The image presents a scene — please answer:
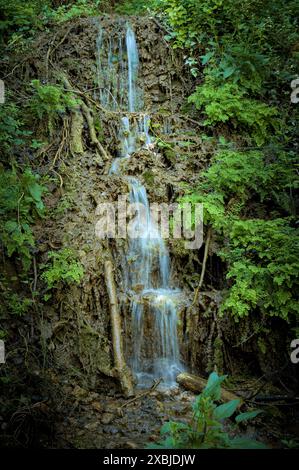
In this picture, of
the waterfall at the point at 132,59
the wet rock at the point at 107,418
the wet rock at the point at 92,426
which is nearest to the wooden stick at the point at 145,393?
the wet rock at the point at 107,418

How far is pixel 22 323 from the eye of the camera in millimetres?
4781

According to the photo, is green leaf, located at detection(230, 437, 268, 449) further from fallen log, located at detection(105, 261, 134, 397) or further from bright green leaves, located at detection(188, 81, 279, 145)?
bright green leaves, located at detection(188, 81, 279, 145)

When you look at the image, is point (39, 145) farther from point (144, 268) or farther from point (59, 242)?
point (144, 268)

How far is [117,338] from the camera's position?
518cm

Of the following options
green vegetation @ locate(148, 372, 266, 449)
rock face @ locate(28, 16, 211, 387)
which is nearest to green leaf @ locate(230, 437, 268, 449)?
green vegetation @ locate(148, 372, 266, 449)

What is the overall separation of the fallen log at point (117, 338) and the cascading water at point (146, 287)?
11.9 inches

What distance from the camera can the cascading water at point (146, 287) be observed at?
5402 mm

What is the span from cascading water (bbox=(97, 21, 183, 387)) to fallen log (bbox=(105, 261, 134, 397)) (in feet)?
0.99

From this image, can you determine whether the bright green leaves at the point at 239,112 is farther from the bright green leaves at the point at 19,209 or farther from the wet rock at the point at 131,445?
the wet rock at the point at 131,445

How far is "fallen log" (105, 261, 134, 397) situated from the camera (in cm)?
484

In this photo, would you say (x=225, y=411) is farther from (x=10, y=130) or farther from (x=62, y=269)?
(x=10, y=130)

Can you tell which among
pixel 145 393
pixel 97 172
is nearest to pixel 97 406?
pixel 145 393

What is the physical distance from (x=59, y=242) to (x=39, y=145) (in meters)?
2.07

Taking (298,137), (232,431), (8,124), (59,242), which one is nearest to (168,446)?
(232,431)
